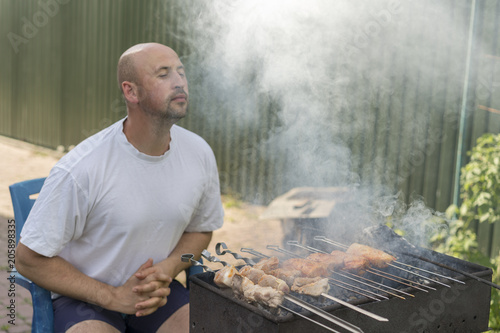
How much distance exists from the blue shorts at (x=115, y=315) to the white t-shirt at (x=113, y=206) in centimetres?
15

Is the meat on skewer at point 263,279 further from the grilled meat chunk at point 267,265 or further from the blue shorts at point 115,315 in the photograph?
the blue shorts at point 115,315

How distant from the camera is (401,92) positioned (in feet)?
17.7

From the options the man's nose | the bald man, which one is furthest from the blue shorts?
the man's nose

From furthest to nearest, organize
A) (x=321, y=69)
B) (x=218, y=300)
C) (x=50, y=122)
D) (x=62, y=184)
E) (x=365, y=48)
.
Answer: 1. (x=50, y=122)
2. (x=321, y=69)
3. (x=365, y=48)
4. (x=62, y=184)
5. (x=218, y=300)

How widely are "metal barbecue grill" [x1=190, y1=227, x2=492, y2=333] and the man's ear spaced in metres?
0.90

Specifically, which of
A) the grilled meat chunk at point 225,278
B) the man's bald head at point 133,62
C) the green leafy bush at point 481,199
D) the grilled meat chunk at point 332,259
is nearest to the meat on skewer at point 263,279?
the grilled meat chunk at point 225,278

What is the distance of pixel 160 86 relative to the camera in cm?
251

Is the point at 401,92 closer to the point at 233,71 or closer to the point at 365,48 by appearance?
the point at 365,48

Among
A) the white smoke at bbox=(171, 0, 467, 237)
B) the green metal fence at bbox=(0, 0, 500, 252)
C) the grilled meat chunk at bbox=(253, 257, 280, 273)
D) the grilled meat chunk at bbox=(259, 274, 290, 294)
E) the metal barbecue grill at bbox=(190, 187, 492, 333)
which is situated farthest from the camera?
the white smoke at bbox=(171, 0, 467, 237)

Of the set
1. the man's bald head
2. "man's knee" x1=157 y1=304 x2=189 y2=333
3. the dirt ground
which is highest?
the man's bald head

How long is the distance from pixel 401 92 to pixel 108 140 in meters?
3.61

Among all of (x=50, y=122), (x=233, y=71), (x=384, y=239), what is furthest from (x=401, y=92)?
(x=50, y=122)

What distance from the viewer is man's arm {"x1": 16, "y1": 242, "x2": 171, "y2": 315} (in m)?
2.38

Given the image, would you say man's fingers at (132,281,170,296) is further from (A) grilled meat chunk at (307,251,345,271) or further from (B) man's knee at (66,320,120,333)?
(A) grilled meat chunk at (307,251,345,271)
